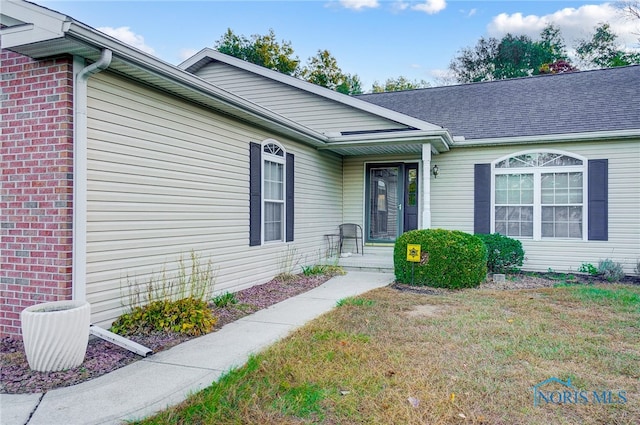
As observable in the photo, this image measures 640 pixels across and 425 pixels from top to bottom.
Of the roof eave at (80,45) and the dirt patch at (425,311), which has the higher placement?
the roof eave at (80,45)

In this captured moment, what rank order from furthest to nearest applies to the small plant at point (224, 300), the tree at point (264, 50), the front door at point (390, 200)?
1. the tree at point (264, 50)
2. the front door at point (390, 200)
3. the small plant at point (224, 300)

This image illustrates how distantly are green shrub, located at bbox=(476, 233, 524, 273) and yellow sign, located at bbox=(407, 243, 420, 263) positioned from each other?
6.70 feet

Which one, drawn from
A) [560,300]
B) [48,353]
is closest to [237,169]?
[48,353]

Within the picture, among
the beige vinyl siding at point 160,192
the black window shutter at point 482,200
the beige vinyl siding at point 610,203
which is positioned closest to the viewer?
the beige vinyl siding at point 160,192

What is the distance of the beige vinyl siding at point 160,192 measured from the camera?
4.10m

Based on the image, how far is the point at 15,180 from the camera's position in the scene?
13.2ft

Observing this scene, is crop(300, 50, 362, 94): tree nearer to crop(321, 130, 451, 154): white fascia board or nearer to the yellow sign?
crop(321, 130, 451, 154): white fascia board

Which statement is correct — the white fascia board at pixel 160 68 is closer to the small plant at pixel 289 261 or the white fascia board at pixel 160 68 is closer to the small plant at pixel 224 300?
the small plant at pixel 289 261

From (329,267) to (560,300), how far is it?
4.18 metres

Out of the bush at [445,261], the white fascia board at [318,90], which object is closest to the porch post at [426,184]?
the white fascia board at [318,90]

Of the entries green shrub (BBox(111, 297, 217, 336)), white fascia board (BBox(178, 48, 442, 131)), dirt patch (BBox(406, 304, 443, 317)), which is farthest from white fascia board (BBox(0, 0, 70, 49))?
white fascia board (BBox(178, 48, 442, 131))

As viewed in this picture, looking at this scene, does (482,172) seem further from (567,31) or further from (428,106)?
(567,31)

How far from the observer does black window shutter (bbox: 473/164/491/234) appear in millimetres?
9133

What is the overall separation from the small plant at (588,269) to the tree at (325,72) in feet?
56.9
